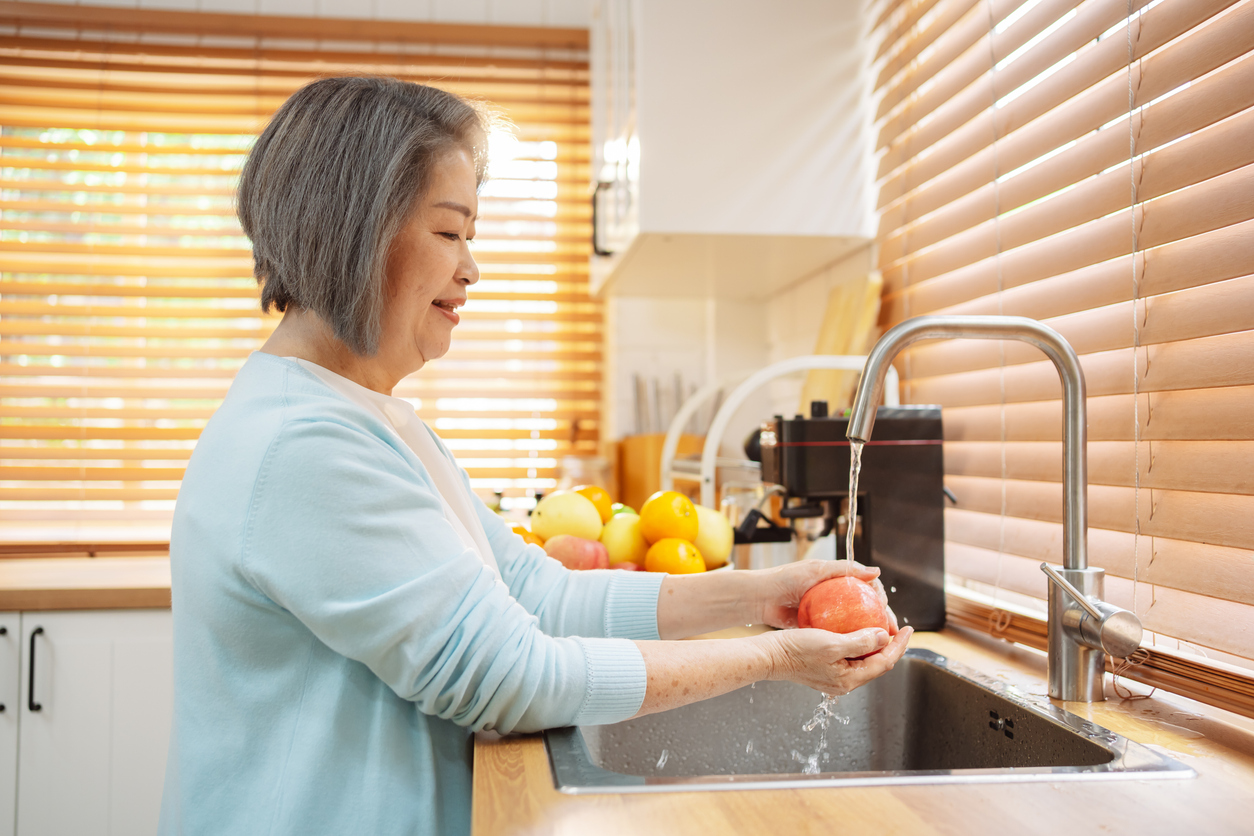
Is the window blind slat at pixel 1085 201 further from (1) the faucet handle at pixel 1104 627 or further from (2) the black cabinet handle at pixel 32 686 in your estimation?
(2) the black cabinet handle at pixel 32 686

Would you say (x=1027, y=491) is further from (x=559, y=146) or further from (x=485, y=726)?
(x=559, y=146)

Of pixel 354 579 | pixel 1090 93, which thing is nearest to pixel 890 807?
pixel 354 579

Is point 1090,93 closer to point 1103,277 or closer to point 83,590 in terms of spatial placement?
point 1103,277

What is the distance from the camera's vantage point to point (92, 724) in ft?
6.05

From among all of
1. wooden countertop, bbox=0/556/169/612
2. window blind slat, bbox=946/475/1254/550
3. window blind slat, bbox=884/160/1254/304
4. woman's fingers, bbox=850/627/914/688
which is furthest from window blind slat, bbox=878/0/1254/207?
wooden countertop, bbox=0/556/169/612

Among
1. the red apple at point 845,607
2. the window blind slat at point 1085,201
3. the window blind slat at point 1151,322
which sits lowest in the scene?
the red apple at point 845,607

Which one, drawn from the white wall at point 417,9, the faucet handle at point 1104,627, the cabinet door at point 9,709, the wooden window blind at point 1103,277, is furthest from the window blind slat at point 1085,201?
the cabinet door at point 9,709

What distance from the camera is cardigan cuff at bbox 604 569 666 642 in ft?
3.53

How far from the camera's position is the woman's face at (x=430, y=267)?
2.88 ft

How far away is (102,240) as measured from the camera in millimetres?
2744

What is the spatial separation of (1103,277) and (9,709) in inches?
81.6

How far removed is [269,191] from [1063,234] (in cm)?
94

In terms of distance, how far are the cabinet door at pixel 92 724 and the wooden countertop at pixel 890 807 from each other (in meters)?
1.40

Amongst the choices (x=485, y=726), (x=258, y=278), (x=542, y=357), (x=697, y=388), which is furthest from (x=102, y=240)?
(x=485, y=726)
